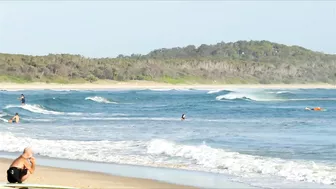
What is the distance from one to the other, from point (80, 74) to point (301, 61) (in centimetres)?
8424

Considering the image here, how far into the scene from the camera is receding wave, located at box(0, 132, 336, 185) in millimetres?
17484

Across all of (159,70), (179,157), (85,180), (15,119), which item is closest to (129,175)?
(85,180)

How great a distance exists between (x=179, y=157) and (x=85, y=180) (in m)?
5.31

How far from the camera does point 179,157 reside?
21.2 metres

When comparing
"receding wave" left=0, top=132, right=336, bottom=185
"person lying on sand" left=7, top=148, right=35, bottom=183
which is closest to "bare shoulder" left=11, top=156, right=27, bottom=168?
"person lying on sand" left=7, top=148, right=35, bottom=183

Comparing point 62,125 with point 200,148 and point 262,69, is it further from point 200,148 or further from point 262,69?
point 262,69

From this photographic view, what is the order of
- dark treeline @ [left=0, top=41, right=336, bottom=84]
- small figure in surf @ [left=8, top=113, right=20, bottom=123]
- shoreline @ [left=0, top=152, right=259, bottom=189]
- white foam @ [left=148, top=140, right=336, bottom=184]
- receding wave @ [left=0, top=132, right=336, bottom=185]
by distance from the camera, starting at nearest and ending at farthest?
shoreline @ [left=0, top=152, right=259, bottom=189]
white foam @ [left=148, top=140, right=336, bottom=184]
receding wave @ [left=0, top=132, right=336, bottom=185]
small figure in surf @ [left=8, top=113, right=20, bottom=123]
dark treeline @ [left=0, top=41, right=336, bottom=84]

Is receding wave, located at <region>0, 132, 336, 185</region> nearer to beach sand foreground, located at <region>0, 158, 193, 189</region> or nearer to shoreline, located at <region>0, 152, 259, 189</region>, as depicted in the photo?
shoreline, located at <region>0, 152, 259, 189</region>

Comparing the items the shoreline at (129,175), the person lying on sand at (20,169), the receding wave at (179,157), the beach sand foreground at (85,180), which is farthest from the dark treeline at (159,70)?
the person lying on sand at (20,169)

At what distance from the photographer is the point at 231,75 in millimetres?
154875

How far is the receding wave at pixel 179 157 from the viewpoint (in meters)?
17.5

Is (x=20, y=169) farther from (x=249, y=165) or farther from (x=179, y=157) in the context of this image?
(x=179, y=157)

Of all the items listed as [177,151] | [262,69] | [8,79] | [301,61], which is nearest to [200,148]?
[177,151]

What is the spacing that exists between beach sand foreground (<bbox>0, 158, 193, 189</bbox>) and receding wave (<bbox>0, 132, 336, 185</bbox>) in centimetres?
235
